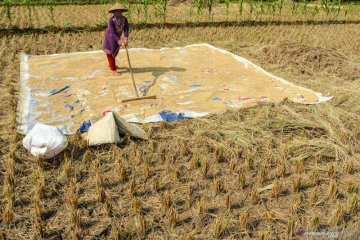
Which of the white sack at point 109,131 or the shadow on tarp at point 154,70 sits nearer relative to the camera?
the white sack at point 109,131

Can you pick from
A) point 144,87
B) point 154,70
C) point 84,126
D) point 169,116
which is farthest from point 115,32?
point 84,126

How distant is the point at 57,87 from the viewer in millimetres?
5371

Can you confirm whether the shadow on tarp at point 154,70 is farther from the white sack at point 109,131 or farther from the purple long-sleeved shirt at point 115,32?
the white sack at point 109,131

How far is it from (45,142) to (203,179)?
1616 mm

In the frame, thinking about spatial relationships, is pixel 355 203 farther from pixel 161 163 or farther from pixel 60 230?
pixel 60 230

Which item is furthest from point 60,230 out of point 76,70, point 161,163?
point 76,70

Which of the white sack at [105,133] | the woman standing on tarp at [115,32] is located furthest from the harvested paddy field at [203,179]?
the woman standing on tarp at [115,32]

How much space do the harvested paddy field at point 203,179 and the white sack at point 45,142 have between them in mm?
105

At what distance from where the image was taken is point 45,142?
3.35 m

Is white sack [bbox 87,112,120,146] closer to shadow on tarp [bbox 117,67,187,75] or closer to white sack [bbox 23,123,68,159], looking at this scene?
white sack [bbox 23,123,68,159]

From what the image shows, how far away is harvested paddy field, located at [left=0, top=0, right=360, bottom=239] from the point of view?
2639mm

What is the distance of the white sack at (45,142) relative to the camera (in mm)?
3348

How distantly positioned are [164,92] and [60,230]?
3.06 metres

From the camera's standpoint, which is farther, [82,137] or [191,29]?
[191,29]
